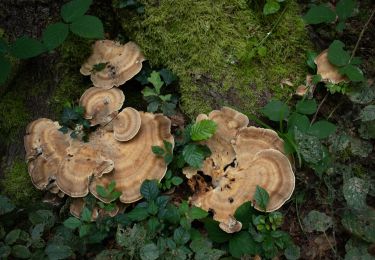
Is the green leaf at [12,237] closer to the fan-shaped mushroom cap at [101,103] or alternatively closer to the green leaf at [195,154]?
the fan-shaped mushroom cap at [101,103]

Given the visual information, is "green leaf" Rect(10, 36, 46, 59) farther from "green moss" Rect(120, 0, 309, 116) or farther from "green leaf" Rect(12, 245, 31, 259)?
"green leaf" Rect(12, 245, 31, 259)

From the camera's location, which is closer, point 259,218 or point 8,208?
point 259,218

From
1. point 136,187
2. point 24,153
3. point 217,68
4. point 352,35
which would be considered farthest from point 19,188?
point 352,35

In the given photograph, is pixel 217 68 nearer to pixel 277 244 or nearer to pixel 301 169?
pixel 301 169

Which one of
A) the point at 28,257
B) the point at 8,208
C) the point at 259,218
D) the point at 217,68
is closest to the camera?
the point at 259,218

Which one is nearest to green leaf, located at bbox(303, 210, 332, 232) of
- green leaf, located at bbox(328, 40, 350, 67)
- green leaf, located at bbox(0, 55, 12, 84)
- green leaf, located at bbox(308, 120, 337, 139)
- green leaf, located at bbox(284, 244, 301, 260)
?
green leaf, located at bbox(284, 244, 301, 260)

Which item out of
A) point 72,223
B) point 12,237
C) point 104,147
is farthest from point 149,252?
point 12,237
